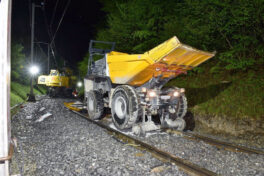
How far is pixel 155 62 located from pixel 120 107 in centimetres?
198

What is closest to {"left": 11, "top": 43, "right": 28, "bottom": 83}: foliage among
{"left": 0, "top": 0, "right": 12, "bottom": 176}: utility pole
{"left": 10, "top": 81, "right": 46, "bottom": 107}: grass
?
{"left": 10, "top": 81, "right": 46, "bottom": 107}: grass

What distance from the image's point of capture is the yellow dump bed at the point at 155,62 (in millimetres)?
4223

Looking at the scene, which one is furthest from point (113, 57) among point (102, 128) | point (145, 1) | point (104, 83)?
point (145, 1)

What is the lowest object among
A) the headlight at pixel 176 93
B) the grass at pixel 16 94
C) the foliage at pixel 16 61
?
the grass at pixel 16 94

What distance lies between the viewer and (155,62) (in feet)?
14.8

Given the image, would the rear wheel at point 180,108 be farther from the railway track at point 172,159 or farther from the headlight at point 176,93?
the railway track at point 172,159

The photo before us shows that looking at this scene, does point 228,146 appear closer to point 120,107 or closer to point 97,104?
point 120,107

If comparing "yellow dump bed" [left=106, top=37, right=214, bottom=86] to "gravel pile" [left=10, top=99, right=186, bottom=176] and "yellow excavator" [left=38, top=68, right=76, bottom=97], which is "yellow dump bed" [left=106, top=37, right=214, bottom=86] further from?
"yellow excavator" [left=38, top=68, right=76, bottom=97]

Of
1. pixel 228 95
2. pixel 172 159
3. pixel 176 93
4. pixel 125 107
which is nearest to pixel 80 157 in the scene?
pixel 172 159

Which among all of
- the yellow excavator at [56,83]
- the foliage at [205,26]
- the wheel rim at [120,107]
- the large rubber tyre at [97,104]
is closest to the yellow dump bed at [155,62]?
the wheel rim at [120,107]

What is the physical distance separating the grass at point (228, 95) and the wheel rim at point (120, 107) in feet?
11.4

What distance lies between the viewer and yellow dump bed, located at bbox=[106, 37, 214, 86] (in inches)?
166

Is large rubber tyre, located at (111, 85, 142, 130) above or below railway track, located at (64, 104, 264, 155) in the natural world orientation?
above

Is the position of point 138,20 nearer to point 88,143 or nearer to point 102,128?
point 102,128
